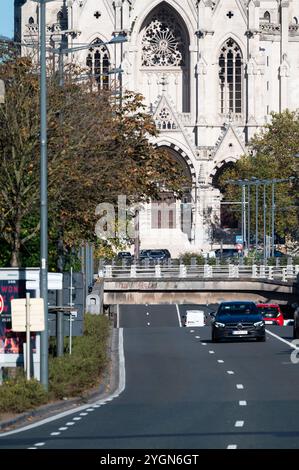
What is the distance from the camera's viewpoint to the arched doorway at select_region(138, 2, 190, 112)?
12238 cm

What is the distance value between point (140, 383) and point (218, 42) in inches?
3477

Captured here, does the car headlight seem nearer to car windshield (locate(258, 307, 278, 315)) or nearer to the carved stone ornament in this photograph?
car windshield (locate(258, 307, 278, 315))

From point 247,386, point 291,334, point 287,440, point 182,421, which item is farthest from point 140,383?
point 291,334

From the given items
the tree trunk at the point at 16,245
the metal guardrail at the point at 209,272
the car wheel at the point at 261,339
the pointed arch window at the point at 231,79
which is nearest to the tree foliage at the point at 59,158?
the tree trunk at the point at 16,245

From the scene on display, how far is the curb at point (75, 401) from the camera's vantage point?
2591 cm

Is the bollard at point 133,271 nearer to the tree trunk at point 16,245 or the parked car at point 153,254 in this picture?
the parked car at point 153,254

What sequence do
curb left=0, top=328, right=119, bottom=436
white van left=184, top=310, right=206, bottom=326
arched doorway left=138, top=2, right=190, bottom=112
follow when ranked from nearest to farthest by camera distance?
1. curb left=0, top=328, right=119, bottom=436
2. white van left=184, top=310, right=206, bottom=326
3. arched doorway left=138, top=2, right=190, bottom=112

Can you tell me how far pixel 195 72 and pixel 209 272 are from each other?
1480 inches

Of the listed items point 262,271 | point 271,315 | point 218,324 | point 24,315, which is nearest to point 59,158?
point 24,315

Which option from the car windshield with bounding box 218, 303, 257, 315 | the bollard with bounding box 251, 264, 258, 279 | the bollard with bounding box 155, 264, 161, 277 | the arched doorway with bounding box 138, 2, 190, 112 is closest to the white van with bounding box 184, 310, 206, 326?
the bollard with bounding box 251, 264, 258, 279

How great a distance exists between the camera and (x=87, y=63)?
121125 mm

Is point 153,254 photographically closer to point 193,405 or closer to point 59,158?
point 59,158

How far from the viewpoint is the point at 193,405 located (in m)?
28.6

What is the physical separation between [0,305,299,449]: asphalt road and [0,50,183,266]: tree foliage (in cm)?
371
